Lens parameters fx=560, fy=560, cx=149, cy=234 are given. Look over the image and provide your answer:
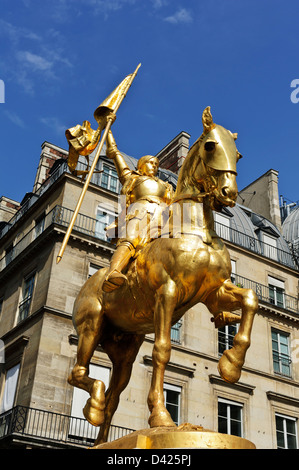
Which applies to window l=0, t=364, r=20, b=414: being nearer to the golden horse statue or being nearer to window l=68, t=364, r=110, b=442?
window l=68, t=364, r=110, b=442

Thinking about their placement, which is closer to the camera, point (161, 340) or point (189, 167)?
point (161, 340)

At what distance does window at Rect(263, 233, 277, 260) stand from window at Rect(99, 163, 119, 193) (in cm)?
813

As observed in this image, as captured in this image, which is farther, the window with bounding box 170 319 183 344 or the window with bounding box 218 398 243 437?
the window with bounding box 170 319 183 344

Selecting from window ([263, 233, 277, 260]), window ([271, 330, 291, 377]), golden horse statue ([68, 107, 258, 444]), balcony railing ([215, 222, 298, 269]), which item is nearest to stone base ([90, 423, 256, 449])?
golden horse statue ([68, 107, 258, 444])

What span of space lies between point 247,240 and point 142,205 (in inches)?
846

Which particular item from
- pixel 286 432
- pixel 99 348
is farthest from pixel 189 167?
pixel 286 432

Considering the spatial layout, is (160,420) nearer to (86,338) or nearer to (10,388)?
(86,338)

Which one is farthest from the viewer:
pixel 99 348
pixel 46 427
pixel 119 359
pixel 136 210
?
pixel 99 348

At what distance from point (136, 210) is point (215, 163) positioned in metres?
1.13

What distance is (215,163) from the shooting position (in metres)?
4.92

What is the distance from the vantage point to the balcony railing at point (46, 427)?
16297 mm

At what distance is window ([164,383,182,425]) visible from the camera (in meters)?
19.3
